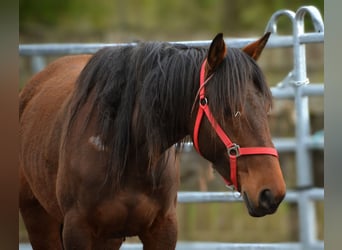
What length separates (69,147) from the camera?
90.2 inches

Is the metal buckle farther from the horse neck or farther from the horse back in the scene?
the horse back

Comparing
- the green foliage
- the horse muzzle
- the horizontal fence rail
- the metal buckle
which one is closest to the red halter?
the metal buckle

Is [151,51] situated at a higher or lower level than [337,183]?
higher

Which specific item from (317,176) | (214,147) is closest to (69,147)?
(214,147)


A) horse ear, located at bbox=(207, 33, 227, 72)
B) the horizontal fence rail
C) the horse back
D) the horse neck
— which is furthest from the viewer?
the horizontal fence rail

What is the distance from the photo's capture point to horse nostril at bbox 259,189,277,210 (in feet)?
5.82

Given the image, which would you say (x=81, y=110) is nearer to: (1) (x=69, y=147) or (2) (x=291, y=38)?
(1) (x=69, y=147)

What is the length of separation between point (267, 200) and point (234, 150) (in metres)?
0.17

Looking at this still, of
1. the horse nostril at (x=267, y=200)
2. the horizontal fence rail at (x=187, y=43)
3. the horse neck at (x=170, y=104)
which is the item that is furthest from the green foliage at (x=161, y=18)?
the horse nostril at (x=267, y=200)

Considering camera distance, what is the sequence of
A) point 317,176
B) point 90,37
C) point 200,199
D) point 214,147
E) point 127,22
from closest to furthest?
point 214,147 → point 200,199 → point 317,176 → point 90,37 → point 127,22

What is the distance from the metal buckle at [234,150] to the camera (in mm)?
1852

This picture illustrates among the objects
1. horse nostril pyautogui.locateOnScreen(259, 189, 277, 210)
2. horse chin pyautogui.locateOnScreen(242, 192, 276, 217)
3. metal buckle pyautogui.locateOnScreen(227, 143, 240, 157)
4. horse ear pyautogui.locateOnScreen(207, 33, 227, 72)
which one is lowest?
horse chin pyautogui.locateOnScreen(242, 192, 276, 217)

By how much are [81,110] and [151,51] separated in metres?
0.34

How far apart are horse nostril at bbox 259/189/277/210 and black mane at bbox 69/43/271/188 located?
241mm
